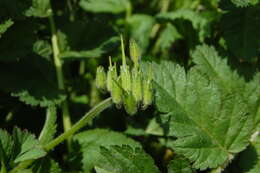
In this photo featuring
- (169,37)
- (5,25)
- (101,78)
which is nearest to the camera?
(101,78)

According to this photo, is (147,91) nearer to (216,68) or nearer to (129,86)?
(129,86)

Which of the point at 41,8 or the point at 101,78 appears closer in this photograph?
the point at 101,78

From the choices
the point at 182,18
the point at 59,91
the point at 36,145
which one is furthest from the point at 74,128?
the point at 182,18

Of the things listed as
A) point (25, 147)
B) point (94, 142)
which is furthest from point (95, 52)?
point (25, 147)

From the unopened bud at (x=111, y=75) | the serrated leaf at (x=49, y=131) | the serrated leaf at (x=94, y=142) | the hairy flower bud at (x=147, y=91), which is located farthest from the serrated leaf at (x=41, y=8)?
the hairy flower bud at (x=147, y=91)

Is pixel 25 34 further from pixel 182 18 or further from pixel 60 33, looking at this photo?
pixel 182 18

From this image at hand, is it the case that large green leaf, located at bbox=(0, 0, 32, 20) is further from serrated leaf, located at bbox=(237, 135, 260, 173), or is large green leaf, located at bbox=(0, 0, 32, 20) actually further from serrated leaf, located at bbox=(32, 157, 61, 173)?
serrated leaf, located at bbox=(237, 135, 260, 173)
